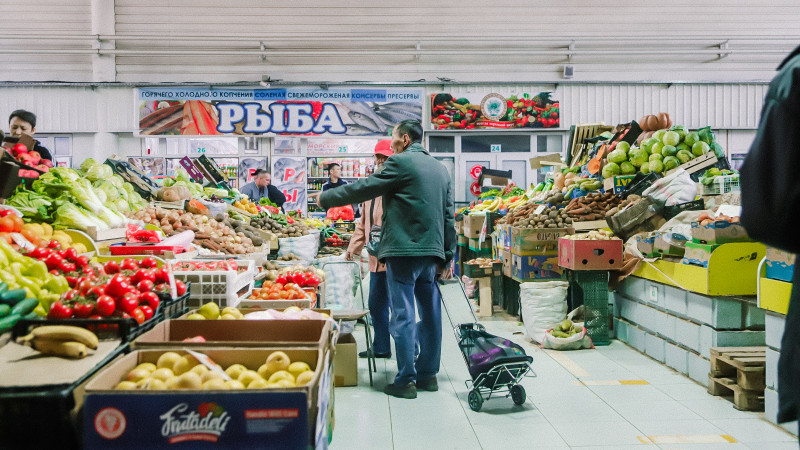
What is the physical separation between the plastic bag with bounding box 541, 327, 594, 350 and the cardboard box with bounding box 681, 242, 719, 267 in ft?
4.12

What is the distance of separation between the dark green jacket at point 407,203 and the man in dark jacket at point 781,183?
276cm

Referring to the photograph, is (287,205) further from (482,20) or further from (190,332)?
(190,332)

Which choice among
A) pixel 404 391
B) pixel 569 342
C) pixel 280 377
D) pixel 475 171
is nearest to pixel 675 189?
pixel 569 342

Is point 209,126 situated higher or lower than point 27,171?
higher

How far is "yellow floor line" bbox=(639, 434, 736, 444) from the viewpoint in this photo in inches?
127

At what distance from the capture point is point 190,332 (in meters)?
2.49

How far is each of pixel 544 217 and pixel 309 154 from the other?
733 centimetres

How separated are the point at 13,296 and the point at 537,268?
5.05m

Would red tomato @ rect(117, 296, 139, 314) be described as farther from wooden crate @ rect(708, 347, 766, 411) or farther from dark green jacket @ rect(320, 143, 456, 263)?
wooden crate @ rect(708, 347, 766, 411)

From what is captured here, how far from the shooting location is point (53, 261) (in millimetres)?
2754

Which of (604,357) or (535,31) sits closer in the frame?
(604,357)

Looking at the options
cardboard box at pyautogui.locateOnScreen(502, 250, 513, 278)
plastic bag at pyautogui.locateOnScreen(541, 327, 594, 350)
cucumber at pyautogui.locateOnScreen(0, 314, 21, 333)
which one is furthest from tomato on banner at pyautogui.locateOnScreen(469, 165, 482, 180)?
cucumber at pyautogui.locateOnScreen(0, 314, 21, 333)

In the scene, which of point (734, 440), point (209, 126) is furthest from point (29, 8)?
point (734, 440)

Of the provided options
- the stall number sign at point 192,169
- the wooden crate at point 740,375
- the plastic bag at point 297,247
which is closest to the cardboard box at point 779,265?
the wooden crate at point 740,375
